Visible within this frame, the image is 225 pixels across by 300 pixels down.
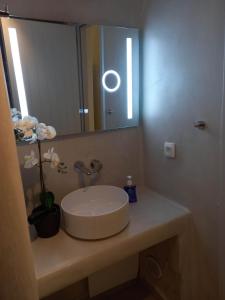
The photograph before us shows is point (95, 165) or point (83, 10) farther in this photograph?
point (95, 165)

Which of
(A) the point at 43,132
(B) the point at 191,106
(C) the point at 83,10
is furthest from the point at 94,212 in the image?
(C) the point at 83,10

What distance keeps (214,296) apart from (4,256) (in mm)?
1324

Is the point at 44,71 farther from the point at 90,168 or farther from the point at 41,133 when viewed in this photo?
the point at 90,168

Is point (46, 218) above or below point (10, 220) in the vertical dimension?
below

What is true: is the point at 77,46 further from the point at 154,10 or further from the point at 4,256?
the point at 4,256

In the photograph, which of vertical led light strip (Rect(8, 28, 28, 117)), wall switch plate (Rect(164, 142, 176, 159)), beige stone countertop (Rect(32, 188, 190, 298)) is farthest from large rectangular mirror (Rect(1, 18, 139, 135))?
beige stone countertop (Rect(32, 188, 190, 298))

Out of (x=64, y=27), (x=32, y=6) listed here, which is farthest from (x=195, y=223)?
(x=32, y=6)

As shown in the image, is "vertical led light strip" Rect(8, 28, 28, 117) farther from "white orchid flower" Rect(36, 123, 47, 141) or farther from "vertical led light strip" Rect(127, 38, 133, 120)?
"vertical led light strip" Rect(127, 38, 133, 120)

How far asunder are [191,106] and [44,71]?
83 cm

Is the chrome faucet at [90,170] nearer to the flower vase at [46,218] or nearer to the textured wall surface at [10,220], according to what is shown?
the flower vase at [46,218]

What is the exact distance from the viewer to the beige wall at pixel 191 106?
1.15 meters

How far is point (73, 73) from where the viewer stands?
140 cm

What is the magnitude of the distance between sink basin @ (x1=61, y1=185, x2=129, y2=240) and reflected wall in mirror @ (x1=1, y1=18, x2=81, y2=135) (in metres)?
0.41

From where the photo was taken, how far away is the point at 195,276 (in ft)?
4.78
